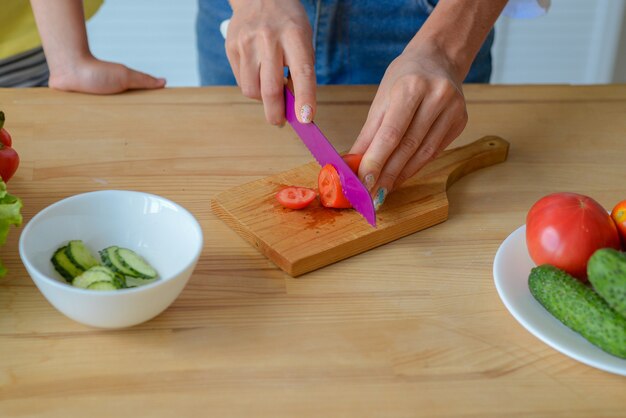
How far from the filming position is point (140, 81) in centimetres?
155

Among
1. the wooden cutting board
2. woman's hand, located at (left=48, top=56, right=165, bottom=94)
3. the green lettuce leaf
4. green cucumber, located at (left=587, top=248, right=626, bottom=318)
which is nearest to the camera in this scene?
green cucumber, located at (left=587, top=248, right=626, bottom=318)

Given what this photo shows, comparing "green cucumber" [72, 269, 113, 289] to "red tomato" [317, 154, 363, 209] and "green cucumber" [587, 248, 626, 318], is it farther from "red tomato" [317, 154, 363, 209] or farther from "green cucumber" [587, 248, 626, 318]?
"green cucumber" [587, 248, 626, 318]

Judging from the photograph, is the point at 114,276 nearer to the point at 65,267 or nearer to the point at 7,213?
the point at 65,267

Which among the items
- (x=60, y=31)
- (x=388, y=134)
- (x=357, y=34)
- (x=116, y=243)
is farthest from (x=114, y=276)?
(x=357, y=34)

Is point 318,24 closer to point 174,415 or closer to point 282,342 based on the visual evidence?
point 282,342

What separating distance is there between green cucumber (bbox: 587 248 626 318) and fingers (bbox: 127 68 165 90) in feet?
3.25

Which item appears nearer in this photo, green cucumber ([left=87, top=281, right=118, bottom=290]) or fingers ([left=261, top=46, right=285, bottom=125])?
A: green cucumber ([left=87, top=281, right=118, bottom=290])

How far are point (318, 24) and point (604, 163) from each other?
2.12 ft

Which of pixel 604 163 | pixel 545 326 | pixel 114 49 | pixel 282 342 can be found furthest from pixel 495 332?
pixel 114 49

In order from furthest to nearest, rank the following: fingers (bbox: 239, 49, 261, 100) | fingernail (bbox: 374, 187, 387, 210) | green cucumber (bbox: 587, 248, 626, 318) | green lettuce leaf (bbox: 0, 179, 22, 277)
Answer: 1. fingers (bbox: 239, 49, 261, 100)
2. fingernail (bbox: 374, 187, 387, 210)
3. green lettuce leaf (bbox: 0, 179, 22, 277)
4. green cucumber (bbox: 587, 248, 626, 318)

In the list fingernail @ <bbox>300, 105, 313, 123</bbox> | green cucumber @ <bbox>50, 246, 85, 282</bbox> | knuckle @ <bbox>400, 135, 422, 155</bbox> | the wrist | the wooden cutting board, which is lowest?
the wooden cutting board

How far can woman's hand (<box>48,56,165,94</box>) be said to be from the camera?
1.53 metres

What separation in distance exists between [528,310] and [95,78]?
3.21 ft

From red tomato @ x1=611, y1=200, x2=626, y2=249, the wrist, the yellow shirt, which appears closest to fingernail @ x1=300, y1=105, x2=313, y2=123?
red tomato @ x1=611, y1=200, x2=626, y2=249
